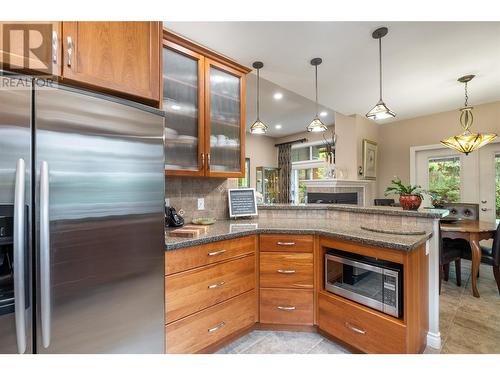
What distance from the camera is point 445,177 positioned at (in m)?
4.54

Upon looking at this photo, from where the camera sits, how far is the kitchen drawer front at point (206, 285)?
4.62 ft

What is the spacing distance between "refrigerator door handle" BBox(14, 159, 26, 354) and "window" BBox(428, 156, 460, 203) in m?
5.56

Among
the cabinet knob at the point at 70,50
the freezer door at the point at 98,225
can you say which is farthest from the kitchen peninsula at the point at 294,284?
the cabinet knob at the point at 70,50

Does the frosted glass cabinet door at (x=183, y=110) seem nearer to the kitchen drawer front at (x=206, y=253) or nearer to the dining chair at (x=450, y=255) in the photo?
the kitchen drawer front at (x=206, y=253)

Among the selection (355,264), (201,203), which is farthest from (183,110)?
(355,264)

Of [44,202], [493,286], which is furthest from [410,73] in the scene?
[44,202]

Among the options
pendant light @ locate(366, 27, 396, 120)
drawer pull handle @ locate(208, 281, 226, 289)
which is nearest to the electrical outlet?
drawer pull handle @ locate(208, 281, 226, 289)

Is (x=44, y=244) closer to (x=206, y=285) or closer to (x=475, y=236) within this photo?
(x=206, y=285)

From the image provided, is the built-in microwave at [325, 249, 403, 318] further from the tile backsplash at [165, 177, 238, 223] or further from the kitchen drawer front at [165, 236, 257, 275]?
the tile backsplash at [165, 177, 238, 223]

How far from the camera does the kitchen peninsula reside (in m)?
1.43

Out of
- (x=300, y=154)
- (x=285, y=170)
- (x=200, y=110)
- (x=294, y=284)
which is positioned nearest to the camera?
(x=294, y=284)

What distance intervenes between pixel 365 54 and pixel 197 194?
2.42 metres

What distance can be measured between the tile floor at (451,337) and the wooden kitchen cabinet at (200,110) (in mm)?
1391
